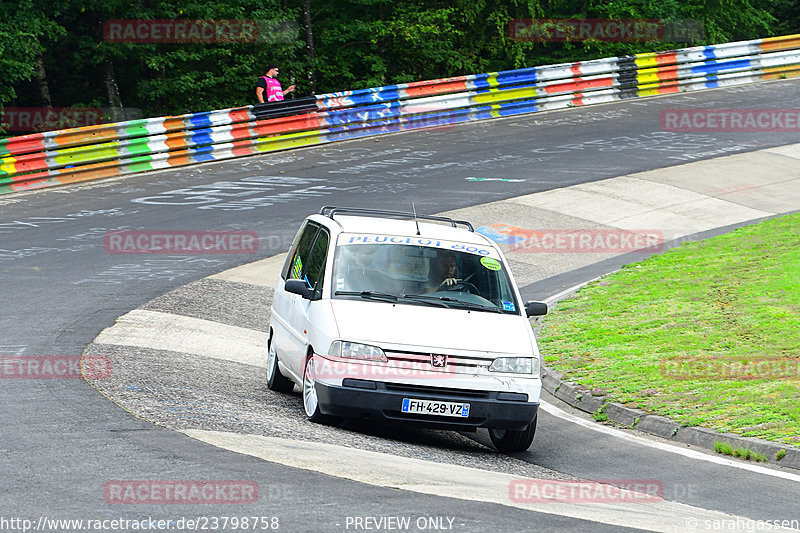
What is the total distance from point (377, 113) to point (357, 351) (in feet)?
65.1

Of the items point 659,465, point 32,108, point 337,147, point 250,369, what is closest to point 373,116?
point 337,147

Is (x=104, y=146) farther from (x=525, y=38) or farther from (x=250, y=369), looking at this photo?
(x=525, y=38)

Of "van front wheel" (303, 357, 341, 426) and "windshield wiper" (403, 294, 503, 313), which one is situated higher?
"windshield wiper" (403, 294, 503, 313)

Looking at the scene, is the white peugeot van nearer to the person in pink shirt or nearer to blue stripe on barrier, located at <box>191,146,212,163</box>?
blue stripe on barrier, located at <box>191,146,212,163</box>

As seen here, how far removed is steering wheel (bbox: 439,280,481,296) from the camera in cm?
950

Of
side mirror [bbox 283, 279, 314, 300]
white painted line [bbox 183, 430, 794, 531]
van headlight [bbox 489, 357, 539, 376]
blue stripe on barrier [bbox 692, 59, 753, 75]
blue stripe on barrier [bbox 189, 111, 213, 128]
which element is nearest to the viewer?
white painted line [bbox 183, 430, 794, 531]

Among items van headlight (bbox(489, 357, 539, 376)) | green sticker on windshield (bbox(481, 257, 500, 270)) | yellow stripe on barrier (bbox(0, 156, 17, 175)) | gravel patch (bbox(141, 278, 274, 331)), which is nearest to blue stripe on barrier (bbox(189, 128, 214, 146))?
yellow stripe on barrier (bbox(0, 156, 17, 175))

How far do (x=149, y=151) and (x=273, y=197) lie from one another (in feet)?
14.4

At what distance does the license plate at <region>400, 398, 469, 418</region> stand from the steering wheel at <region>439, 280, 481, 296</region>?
1.32 meters

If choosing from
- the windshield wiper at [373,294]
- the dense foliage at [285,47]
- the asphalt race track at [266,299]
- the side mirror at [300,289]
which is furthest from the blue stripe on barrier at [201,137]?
the windshield wiper at [373,294]

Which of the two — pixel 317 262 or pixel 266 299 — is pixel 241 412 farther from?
pixel 266 299

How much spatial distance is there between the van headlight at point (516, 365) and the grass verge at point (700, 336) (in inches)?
72.3

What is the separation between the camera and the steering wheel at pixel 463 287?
31.2 ft

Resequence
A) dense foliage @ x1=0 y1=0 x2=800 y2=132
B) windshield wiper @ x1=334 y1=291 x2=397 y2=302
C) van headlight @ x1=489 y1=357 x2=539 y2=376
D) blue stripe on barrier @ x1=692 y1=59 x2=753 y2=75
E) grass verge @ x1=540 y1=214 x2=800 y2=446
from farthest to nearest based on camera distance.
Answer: blue stripe on barrier @ x1=692 y1=59 x2=753 y2=75 → dense foliage @ x1=0 y1=0 x2=800 y2=132 → grass verge @ x1=540 y1=214 x2=800 y2=446 → windshield wiper @ x1=334 y1=291 x2=397 y2=302 → van headlight @ x1=489 y1=357 x2=539 y2=376
